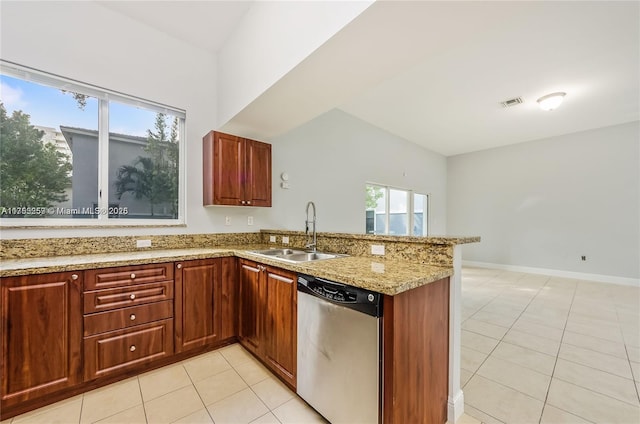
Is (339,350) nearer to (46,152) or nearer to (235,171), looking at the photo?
(235,171)

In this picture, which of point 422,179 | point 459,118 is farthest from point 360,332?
point 422,179

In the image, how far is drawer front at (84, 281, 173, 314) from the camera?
1802 mm

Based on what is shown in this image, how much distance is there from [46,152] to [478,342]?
14.2ft

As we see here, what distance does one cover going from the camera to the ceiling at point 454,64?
139cm

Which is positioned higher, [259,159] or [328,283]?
[259,159]

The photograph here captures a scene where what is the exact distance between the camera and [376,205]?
535 centimetres

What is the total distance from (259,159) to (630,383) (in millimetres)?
3744

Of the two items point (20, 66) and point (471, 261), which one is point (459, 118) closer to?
point (471, 261)

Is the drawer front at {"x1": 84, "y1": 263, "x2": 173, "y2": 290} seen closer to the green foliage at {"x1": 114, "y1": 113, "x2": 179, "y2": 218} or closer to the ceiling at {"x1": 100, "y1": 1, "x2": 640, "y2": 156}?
the green foliage at {"x1": 114, "y1": 113, "x2": 179, "y2": 218}

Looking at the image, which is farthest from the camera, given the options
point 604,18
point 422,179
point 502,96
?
point 422,179

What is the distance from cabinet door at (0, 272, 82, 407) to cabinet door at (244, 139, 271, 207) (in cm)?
161

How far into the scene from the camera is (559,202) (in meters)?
5.52

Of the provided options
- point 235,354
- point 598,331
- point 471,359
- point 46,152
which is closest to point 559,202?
point 598,331

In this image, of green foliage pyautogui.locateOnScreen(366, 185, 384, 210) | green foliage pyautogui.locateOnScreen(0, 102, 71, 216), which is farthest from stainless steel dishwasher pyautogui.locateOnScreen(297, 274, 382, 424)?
green foliage pyautogui.locateOnScreen(366, 185, 384, 210)
